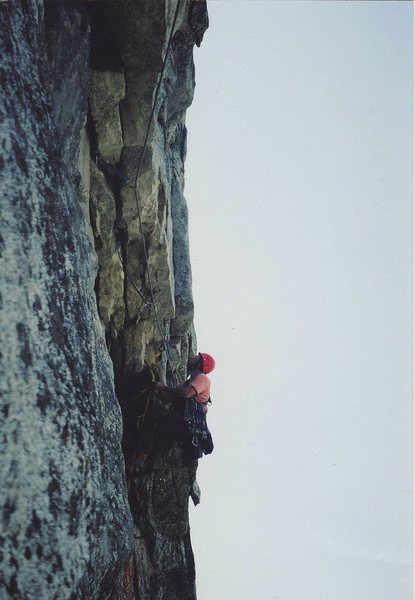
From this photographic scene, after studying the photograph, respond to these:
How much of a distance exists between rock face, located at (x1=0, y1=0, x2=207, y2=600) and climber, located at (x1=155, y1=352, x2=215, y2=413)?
469 millimetres

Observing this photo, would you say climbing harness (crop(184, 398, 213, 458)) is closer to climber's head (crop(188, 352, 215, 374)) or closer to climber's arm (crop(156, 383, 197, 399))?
climber's arm (crop(156, 383, 197, 399))

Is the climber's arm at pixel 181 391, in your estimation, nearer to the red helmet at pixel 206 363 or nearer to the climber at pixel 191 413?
the climber at pixel 191 413

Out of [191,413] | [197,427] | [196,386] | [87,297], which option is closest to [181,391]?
A: [196,386]

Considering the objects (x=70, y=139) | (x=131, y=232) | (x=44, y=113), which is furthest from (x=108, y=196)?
(x=44, y=113)

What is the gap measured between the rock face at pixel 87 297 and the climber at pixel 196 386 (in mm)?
469

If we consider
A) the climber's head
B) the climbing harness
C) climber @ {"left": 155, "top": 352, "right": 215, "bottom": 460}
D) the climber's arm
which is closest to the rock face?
climber @ {"left": 155, "top": 352, "right": 215, "bottom": 460}

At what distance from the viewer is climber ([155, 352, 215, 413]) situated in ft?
27.7

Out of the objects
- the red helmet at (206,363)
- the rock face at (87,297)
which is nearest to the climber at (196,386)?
the red helmet at (206,363)

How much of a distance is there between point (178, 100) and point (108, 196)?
10.9ft

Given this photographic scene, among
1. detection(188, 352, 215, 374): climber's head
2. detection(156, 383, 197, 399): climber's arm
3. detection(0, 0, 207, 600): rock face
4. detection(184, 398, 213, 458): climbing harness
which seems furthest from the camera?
detection(188, 352, 215, 374): climber's head

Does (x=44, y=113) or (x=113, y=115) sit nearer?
(x=44, y=113)

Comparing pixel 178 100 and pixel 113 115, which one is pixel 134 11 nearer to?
pixel 113 115

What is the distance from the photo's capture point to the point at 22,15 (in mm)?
3875

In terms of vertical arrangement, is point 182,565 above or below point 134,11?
below
